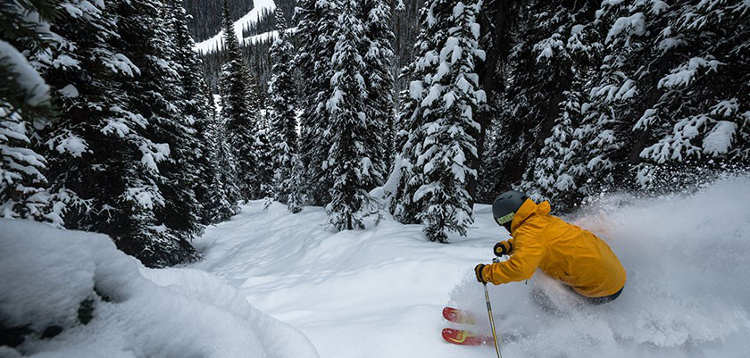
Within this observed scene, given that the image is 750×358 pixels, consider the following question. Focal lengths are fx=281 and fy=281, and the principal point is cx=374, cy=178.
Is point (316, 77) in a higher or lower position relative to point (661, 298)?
higher

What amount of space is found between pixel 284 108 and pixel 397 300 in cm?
2043

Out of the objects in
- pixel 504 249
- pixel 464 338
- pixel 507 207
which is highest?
pixel 507 207

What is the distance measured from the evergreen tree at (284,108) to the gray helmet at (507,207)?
59.0ft

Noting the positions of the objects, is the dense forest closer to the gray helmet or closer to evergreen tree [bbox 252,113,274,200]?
the gray helmet

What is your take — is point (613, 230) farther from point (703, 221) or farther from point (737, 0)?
point (737, 0)

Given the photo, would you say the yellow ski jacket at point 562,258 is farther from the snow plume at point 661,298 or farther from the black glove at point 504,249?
the snow plume at point 661,298

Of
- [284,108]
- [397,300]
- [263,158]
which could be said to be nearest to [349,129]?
[397,300]

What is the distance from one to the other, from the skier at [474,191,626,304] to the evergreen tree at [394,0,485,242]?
4.43m

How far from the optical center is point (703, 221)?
4.06m

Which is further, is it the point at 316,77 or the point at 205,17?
the point at 205,17

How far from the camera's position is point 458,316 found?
158 inches

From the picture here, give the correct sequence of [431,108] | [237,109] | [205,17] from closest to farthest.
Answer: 1. [431,108]
2. [237,109]
3. [205,17]

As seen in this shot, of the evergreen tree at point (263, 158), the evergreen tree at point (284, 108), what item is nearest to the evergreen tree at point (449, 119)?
the evergreen tree at point (284, 108)

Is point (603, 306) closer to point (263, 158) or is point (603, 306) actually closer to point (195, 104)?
point (195, 104)
